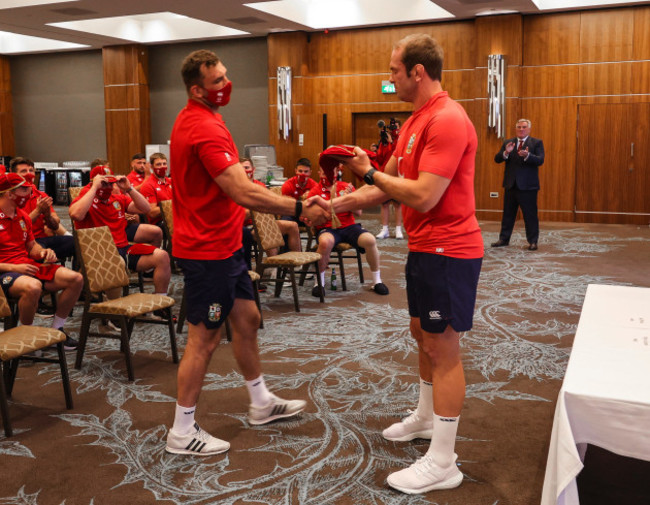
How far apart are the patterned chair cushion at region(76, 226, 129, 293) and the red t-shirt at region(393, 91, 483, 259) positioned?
7.76 ft

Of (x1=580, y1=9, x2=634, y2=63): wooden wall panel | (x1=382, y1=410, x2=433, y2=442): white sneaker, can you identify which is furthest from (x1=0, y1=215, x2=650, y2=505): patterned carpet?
(x1=580, y1=9, x2=634, y2=63): wooden wall panel

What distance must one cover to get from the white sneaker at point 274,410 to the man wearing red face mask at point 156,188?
4033mm

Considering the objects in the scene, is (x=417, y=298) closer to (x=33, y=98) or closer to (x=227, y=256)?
(x=227, y=256)

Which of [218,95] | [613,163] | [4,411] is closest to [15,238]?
[4,411]

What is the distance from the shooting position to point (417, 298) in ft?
8.58

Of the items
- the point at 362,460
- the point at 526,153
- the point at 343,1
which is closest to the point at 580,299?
the point at 526,153

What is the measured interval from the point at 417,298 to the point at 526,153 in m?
6.33

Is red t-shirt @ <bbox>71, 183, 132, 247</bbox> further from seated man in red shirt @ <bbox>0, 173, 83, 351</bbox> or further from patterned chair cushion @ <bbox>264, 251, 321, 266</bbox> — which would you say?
patterned chair cushion @ <bbox>264, 251, 321, 266</bbox>

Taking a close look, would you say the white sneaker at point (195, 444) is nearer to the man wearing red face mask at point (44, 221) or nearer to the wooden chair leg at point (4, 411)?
the wooden chair leg at point (4, 411)

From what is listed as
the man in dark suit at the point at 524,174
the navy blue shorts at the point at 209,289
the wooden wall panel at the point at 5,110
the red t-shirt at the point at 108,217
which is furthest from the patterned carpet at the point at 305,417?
the wooden wall panel at the point at 5,110

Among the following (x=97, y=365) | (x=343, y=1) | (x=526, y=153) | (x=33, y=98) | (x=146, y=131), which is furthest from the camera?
(x=33, y=98)

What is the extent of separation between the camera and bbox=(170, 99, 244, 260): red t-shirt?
270cm

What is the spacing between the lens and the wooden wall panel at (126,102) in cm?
1452

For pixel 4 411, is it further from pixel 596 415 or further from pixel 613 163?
pixel 613 163
